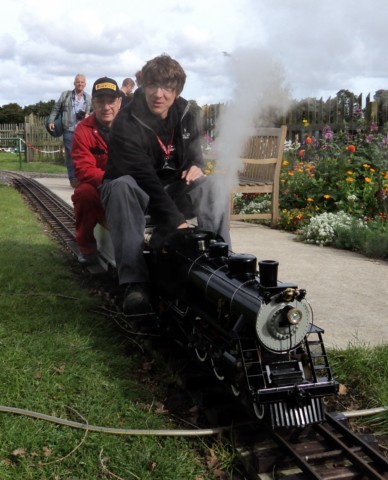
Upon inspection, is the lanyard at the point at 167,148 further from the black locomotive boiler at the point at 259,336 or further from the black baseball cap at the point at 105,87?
the black baseball cap at the point at 105,87

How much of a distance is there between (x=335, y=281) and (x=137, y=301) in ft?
8.07

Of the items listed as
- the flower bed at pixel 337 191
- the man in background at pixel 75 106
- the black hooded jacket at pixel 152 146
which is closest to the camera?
the black hooded jacket at pixel 152 146

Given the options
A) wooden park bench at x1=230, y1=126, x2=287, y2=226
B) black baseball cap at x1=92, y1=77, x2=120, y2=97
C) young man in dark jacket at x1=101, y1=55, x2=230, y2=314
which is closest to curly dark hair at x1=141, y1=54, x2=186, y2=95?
young man in dark jacket at x1=101, y1=55, x2=230, y2=314

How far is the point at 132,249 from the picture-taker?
416 centimetres

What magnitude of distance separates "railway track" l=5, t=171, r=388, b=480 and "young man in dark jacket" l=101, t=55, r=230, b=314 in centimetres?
118

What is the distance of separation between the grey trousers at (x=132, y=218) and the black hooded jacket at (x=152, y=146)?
90 millimetres

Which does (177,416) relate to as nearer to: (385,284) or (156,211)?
(156,211)

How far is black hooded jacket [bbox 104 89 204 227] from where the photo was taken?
4234mm

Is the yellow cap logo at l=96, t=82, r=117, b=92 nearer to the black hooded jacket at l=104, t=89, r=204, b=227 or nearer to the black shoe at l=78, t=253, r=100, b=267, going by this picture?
the black hooded jacket at l=104, t=89, r=204, b=227

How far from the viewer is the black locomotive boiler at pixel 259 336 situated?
9.27 ft

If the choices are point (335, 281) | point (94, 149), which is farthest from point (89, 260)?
point (335, 281)

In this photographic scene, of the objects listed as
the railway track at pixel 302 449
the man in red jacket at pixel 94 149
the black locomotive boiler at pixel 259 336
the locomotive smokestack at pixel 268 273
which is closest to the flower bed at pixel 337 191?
the man in red jacket at pixel 94 149

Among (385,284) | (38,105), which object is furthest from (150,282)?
(38,105)

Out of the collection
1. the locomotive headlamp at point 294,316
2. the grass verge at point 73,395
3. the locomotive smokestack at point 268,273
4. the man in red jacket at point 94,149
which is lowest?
the grass verge at point 73,395
